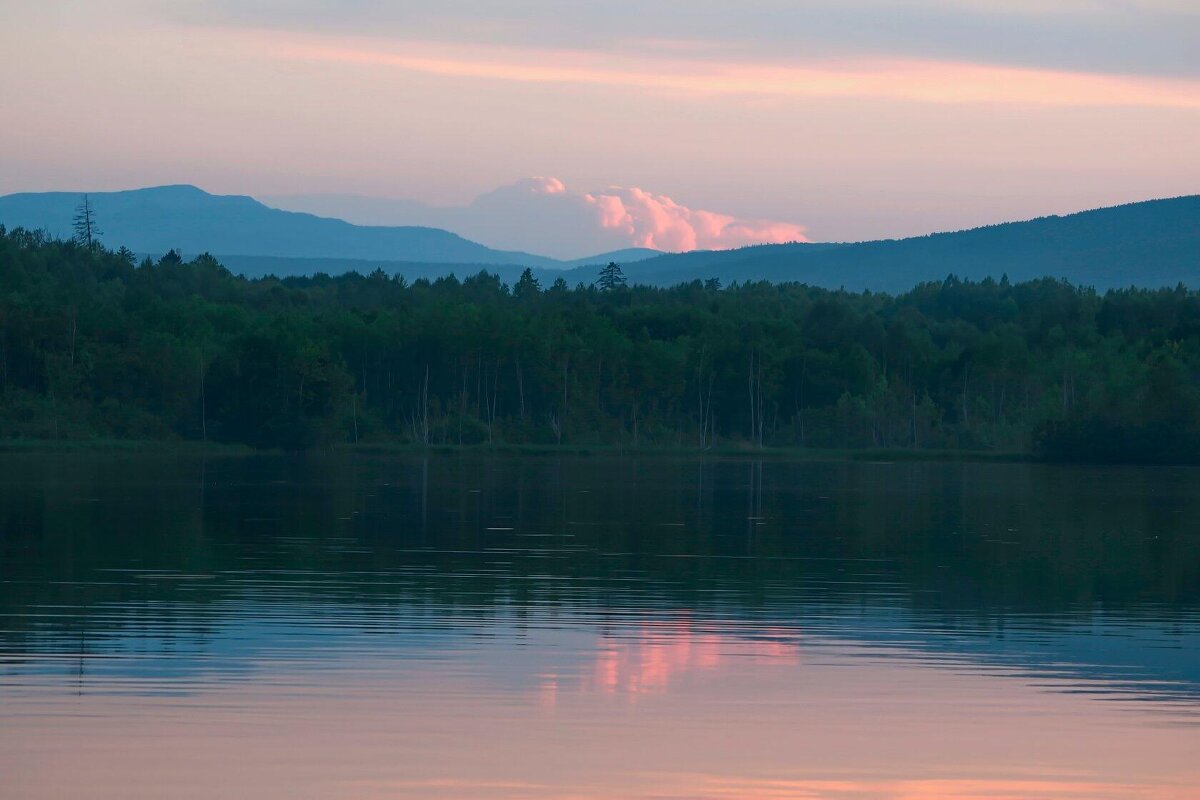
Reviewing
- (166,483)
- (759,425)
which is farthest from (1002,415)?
(166,483)

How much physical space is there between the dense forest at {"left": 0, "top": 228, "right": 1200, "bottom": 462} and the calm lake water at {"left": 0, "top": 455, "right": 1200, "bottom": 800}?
68185mm

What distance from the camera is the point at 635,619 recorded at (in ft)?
77.6

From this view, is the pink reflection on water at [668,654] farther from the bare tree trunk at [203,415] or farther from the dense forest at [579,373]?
the bare tree trunk at [203,415]

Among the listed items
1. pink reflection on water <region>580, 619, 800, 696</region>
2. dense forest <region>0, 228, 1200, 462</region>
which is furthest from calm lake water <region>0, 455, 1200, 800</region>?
dense forest <region>0, 228, 1200, 462</region>

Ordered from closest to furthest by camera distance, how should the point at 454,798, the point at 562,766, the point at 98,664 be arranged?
the point at 454,798, the point at 562,766, the point at 98,664

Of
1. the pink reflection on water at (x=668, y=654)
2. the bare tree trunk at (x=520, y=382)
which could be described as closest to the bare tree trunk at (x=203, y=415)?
the bare tree trunk at (x=520, y=382)

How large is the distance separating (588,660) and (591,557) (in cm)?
1375

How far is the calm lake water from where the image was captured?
13961mm

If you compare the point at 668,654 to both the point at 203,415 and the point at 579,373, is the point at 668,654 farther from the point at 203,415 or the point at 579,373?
the point at 579,373

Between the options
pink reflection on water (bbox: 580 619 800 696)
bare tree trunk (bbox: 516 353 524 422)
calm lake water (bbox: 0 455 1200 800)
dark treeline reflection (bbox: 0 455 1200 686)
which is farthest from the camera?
bare tree trunk (bbox: 516 353 524 422)

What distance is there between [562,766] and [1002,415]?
121 meters

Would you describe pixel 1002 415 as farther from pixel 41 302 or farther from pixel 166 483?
pixel 166 483

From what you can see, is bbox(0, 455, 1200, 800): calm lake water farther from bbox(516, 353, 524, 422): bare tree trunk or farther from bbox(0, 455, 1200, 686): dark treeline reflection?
bbox(516, 353, 524, 422): bare tree trunk

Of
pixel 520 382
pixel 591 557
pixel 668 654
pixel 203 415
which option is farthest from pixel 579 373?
pixel 668 654
